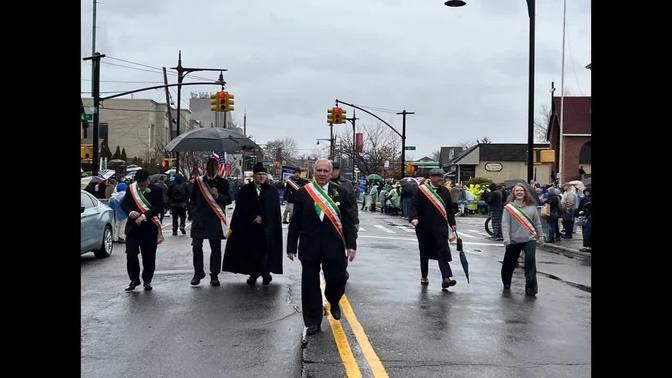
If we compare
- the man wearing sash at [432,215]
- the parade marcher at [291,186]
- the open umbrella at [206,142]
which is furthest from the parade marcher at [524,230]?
the parade marcher at [291,186]

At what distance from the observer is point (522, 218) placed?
35.6ft

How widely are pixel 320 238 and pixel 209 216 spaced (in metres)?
3.89

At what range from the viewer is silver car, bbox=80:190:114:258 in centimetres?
1425

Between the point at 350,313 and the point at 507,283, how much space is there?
342 cm

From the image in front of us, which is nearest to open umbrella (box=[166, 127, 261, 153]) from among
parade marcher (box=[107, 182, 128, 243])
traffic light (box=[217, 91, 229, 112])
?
parade marcher (box=[107, 182, 128, 243])

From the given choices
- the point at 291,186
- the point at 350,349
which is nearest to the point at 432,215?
the point at 350,349

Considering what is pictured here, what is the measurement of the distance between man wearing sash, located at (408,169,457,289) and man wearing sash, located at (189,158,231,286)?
9.17ft

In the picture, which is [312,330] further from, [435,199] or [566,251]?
[566,251]

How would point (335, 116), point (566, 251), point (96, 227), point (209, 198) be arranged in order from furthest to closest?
point (335, 116) → point (566, 251) → point (96, 227) → point (209, 198)

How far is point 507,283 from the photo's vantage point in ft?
37.1

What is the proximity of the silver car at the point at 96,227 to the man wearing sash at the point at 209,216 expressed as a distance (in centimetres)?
372

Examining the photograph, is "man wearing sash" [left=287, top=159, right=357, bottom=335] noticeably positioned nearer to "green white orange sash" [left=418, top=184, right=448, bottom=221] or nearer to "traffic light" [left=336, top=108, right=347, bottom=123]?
"green white orange sash" [left=418, top=184, right=448, bottom=221]

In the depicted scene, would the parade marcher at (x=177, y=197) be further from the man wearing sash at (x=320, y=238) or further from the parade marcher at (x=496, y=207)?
the man wearing sash at (x=320, y=238)
